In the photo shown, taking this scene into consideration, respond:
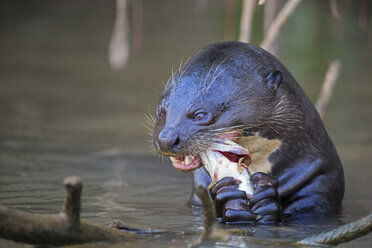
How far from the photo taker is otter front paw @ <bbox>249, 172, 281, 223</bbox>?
12.1 ft

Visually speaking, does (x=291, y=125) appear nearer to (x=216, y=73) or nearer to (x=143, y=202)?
(x=216, y=73)

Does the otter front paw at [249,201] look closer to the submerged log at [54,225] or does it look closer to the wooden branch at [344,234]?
the wooden branch at [344,234]

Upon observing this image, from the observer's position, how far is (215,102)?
3.87 meters

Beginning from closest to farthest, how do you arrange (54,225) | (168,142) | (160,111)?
(54,225), (168,142), (160,111)

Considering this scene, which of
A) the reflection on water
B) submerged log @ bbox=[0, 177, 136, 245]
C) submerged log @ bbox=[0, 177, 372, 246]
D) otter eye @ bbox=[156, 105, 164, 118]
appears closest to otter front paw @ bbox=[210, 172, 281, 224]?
the reflection on water

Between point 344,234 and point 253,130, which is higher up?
point 253,130

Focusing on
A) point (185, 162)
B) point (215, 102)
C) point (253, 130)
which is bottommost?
point (185, 162)

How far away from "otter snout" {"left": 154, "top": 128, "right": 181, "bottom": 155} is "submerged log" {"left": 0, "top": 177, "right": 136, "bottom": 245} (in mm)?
825

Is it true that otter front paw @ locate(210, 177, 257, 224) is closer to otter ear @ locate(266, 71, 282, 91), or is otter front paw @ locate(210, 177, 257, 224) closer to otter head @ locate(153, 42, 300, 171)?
otter head @ locate(153, 42, 300, 171)

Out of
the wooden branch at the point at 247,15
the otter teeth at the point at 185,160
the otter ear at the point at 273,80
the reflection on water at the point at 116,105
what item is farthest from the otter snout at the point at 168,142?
the wooden branch at the point at 247,15

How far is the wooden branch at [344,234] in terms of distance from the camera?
2844 mm

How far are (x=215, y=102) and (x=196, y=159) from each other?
28cm

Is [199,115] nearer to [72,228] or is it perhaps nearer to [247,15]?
[72,228]

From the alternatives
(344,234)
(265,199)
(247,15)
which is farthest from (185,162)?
(247,15)
